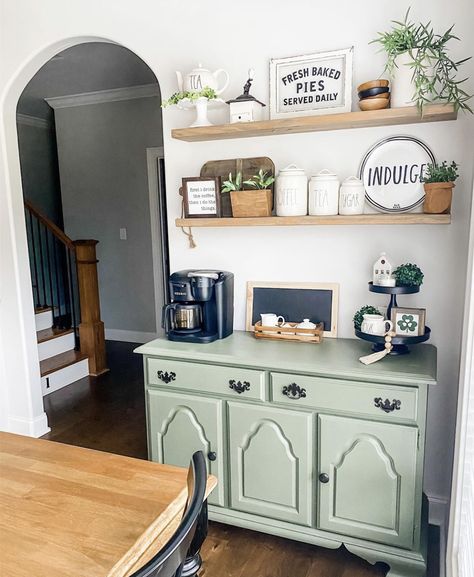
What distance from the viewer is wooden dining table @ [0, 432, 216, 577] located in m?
0.89

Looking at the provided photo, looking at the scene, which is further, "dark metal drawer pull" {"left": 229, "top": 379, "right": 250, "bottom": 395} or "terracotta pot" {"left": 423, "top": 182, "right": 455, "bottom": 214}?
"dark metal drawer pull" {"left": 229, "top": 379, "right": 250, "bottom": 395}

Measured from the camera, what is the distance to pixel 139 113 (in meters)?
4.95

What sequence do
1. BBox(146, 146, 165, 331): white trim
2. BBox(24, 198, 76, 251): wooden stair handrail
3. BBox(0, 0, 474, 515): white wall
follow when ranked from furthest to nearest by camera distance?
BBox(146, 146, 165, 331): white trim
BBox(24, 198, 76, 251): wooden stair handrail
BBox(0, 0, 474, 515): white wall

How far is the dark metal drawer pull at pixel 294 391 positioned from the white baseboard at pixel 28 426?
200cm

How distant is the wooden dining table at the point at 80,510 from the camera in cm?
89

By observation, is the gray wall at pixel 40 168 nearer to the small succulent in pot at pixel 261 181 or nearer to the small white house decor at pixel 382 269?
the small succulent in pot at pixel 261 181

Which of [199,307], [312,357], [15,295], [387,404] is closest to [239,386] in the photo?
[312,357]

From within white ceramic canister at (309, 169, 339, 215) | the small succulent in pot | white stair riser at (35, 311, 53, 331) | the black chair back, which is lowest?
white stair riser at (35, 311, 53, 331)

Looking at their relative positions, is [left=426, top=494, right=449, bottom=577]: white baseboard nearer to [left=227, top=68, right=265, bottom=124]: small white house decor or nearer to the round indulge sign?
the round indulge sign

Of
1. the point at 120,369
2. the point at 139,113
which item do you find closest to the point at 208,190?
the point at 120,369

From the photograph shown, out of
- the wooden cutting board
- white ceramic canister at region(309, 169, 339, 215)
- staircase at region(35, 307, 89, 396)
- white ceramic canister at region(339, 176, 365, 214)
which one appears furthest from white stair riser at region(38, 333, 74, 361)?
white ceramic canister at region(339, 176, 365, 214)

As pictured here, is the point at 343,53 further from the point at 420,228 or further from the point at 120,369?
the point at 120,369

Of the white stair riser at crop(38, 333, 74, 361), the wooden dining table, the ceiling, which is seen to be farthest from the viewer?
the white stair riser at crop(38, 333, 74, 361)

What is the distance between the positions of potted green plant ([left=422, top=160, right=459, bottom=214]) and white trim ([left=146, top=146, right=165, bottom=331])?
3.49m
